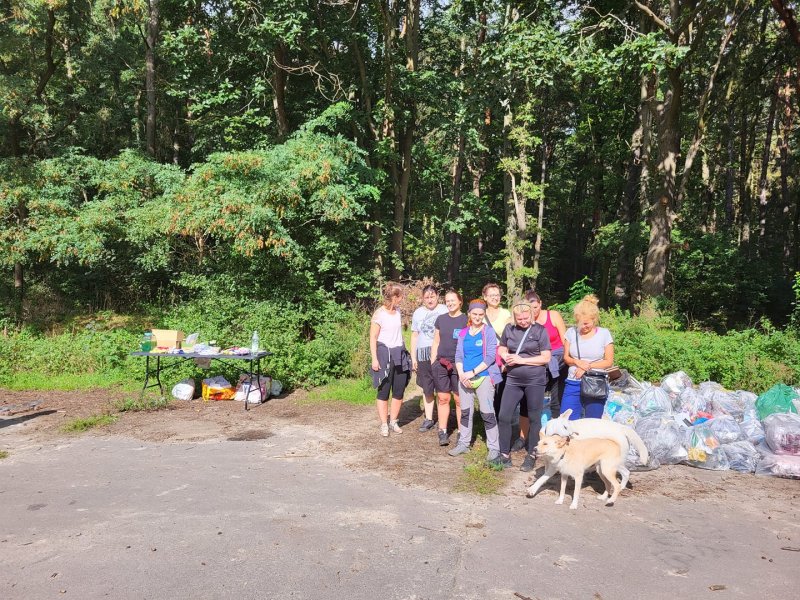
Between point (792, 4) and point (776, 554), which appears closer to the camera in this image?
point (776, 554)

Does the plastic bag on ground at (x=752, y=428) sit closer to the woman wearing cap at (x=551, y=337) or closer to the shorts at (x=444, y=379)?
the woman wearing cap at (x=551, y=337)

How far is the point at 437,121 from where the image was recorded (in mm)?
16016

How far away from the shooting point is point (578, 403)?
18.6ft

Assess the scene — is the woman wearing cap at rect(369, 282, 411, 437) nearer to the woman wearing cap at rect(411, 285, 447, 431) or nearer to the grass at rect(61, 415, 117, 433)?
the woman wearing cap at rect(411, 285, 447, 431)

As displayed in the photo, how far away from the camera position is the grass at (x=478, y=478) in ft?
16.4

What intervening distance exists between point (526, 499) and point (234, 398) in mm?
5639

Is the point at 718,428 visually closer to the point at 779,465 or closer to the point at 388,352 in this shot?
the point at 779,465

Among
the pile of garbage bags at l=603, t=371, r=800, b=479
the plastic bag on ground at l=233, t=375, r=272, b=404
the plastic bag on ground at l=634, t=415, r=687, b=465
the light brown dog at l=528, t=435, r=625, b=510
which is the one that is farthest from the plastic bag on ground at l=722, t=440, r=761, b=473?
the plastic bag on ground at l=233, t=375, r=272, b=404

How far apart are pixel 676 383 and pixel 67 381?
10496 millimetres

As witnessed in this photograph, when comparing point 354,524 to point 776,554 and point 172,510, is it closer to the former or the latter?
point 172,510

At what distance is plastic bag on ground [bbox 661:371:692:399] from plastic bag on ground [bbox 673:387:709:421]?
0.40 m

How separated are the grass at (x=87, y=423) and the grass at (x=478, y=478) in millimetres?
4957

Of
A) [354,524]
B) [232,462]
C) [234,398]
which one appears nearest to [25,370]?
[234,398]

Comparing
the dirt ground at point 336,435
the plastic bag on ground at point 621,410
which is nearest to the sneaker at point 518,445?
the dirt ground at point 336,435
